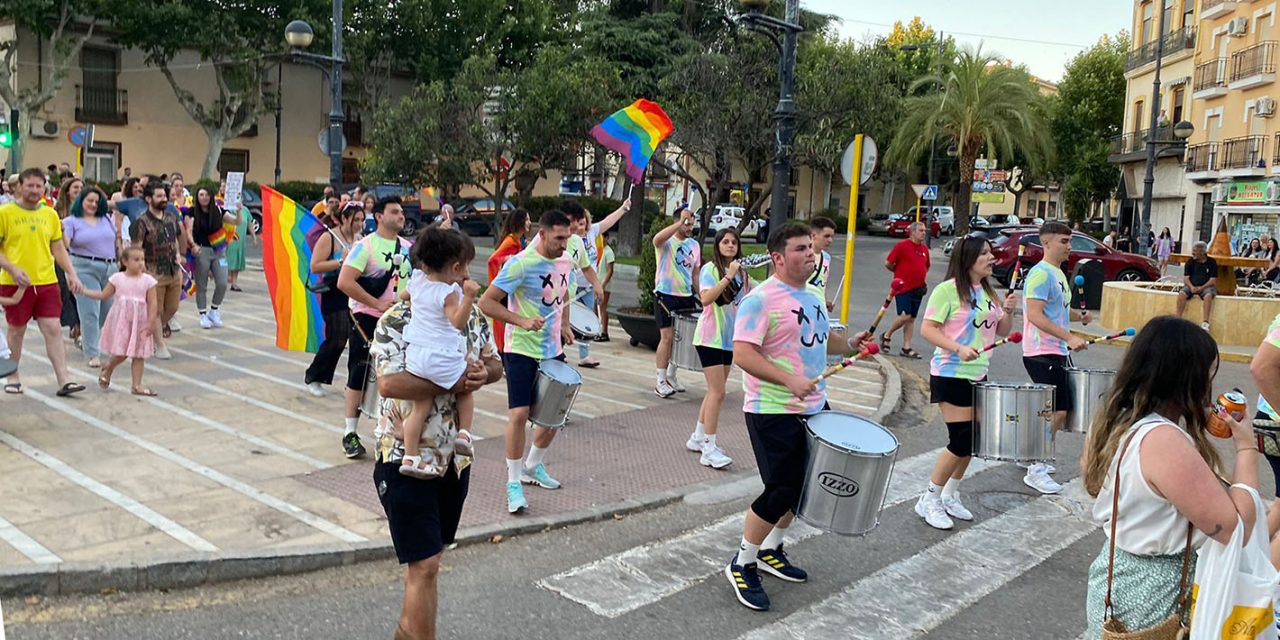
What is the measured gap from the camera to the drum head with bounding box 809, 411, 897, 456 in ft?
15.2

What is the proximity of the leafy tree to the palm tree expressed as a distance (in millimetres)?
29492

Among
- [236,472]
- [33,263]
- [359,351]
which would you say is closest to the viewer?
[236,472]

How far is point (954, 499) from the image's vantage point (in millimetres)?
6418

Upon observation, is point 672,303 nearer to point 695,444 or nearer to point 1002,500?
point 695,444

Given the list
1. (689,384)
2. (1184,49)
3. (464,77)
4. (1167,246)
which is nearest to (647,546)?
(689,384)

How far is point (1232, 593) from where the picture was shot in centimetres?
288

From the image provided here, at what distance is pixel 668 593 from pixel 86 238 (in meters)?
7.40

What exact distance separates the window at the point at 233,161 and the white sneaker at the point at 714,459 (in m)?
36.5

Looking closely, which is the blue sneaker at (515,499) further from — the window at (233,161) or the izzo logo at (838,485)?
the window at (233,161)

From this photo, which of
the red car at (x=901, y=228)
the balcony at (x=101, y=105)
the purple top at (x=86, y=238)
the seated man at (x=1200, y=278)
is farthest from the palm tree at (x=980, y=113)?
the purple top at (x=86, y=238)

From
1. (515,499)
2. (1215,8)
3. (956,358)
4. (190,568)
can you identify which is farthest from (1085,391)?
(1215,8)

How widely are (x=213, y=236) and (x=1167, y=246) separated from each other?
3167 cm

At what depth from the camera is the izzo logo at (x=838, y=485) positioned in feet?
15.2

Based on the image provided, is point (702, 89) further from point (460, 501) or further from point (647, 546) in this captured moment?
point (460, 501)
